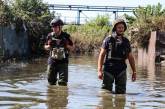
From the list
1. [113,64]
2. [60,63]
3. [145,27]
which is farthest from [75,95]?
[145,27]

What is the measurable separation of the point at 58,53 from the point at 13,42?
44.2 ft

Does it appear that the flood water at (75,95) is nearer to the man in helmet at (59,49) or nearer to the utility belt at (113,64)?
the man in helmet at (59,49)

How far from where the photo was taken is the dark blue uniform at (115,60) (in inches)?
426

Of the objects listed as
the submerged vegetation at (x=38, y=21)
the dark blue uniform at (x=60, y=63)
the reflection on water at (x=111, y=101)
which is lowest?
the reflection on water at (x=111, y=101)

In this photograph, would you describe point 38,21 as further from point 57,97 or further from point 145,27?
point 57,97

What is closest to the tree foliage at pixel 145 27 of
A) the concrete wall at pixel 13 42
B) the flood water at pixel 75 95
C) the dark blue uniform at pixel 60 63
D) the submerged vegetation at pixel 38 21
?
the submerged vegetation at pixel 38 21

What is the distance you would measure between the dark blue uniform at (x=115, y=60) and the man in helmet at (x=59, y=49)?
1.39 m

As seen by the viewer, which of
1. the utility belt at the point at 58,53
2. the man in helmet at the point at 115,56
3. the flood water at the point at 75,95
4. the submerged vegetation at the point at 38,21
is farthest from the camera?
the submerged vegetation at the point at 38,21

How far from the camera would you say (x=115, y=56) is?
10.9 meters

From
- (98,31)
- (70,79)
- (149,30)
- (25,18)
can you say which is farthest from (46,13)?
(70,79)

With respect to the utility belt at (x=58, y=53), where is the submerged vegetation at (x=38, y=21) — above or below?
above

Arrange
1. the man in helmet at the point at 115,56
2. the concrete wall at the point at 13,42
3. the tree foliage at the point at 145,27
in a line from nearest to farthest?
1. the man in helmet at the point at 115,56
2. the concrete wall at the point at 13,42
3. the tree foliage at the point at 145,27

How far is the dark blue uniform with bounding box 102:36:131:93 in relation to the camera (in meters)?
10.8

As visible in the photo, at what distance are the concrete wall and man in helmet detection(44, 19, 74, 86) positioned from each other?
33.2 ft
